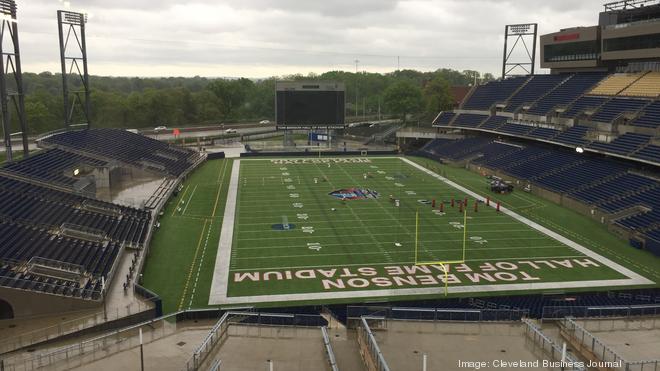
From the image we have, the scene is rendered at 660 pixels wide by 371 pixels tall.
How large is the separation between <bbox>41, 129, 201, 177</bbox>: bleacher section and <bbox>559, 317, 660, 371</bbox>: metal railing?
122 ft

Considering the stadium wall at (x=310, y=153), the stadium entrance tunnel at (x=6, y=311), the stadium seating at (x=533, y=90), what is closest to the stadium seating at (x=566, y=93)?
the stadium seating at (x=533, y=90)

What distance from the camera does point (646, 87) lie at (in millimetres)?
42750

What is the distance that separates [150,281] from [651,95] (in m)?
38.5

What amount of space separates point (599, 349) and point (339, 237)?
17493 millimetres

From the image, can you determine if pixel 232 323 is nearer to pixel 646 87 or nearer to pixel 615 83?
pixel 646 87

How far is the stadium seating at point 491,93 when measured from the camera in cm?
6122

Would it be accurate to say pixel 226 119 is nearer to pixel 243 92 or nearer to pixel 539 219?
pixel 243 92

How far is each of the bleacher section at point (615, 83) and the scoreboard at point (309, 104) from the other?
90.9ft

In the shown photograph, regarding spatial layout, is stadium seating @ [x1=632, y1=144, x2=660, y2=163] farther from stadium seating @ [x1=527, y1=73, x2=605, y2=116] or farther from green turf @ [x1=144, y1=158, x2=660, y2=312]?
stadium seating @ [x1=527, y1=73, x2=605, y2=116]

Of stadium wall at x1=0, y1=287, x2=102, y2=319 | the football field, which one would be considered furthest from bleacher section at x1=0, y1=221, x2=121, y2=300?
the football field

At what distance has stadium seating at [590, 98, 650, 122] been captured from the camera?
41219 mm

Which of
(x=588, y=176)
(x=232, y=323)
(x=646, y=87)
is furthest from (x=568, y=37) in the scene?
(x=232, y=323)

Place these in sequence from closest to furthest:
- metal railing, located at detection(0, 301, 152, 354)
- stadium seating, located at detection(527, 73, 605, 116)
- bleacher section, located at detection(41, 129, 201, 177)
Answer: metal railing, located at detection(0, 301, 152, 354), bleacher section, located at detection(41, 129, 201, 177), stadium seating, located at detection(527, 73, 605, 116)

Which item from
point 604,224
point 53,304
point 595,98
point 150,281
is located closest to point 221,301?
point 150,281
